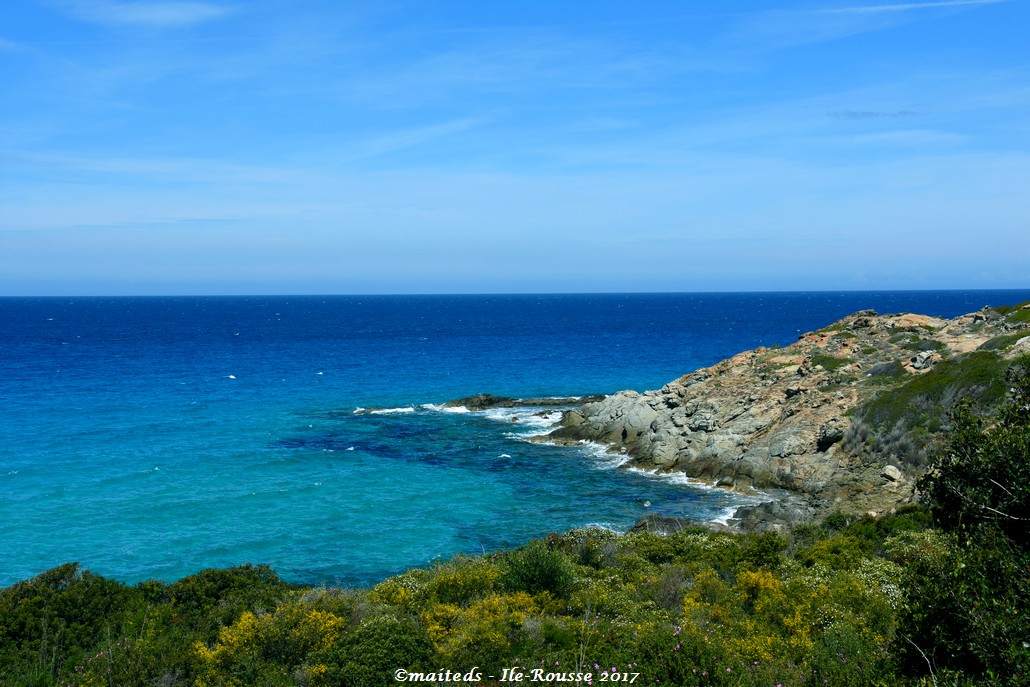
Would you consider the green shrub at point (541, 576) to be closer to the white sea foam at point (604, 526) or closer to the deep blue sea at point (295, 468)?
the deep blue sea at point (295, 468)

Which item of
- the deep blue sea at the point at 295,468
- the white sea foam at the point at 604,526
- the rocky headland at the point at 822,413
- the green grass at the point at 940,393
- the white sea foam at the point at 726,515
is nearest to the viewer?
the deep blue sea at the point at 295,468

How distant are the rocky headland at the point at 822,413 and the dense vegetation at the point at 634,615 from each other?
11.4 m

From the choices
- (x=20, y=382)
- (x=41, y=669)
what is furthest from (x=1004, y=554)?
(x=20, y=382)

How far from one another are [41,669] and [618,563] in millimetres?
13381

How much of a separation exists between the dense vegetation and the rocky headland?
11.4 metres

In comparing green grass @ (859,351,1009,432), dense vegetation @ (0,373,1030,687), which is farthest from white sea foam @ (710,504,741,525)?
dense vegetation @ (0,373,1030,687)

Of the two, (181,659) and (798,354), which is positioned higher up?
(798,354)

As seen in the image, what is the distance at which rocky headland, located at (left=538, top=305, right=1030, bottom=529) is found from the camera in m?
32.2

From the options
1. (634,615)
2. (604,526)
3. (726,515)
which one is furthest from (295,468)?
(634,615)

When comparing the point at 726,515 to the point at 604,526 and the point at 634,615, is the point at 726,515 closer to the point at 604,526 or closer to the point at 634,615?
the point at 604,526

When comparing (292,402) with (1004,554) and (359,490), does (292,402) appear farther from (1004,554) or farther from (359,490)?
(1004,554)

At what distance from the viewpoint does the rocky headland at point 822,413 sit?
3225cm

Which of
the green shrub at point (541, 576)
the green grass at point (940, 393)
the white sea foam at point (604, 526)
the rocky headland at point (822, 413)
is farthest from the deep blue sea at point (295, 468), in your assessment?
the green shrub at point (541, 576)

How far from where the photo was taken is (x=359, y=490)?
36.7 m
